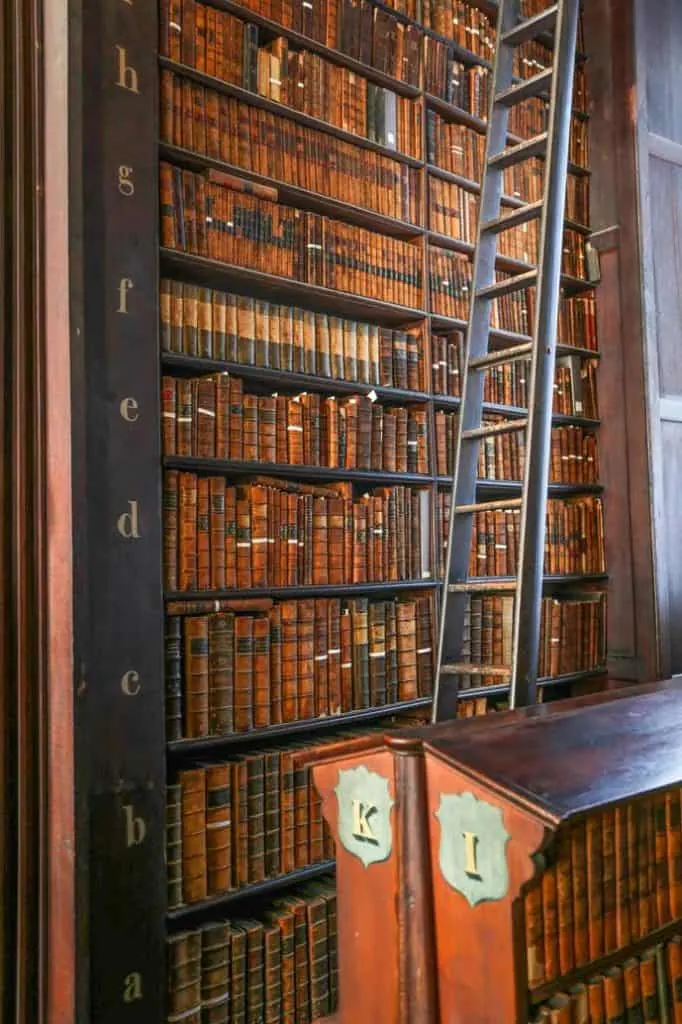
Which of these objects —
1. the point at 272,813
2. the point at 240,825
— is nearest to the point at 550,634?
the point at 272,813

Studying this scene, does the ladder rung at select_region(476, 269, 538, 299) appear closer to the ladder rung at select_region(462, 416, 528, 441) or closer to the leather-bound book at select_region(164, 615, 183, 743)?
the ladder rung at select_region(462, 416, 528, 441)

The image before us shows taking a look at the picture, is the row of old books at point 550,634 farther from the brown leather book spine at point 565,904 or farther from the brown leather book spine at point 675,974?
the brown leather book spine at point 565,904

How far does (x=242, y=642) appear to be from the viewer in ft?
7.04

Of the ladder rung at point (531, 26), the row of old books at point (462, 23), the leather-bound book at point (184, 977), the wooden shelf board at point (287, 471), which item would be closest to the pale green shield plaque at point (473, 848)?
the leather-bound book at point (184, 977)

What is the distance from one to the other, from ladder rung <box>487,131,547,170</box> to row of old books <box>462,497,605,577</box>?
105 cm

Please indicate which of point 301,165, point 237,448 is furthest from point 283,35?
point 237,448

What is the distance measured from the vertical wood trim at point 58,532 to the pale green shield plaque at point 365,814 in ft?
2.14

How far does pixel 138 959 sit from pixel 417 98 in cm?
262

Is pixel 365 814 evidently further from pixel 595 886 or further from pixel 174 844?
pixel 174 844

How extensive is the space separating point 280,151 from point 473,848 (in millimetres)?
1918

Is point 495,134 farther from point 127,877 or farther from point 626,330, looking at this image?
point 127,877

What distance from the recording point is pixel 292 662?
7.38ft

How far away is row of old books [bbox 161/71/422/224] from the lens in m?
2.15

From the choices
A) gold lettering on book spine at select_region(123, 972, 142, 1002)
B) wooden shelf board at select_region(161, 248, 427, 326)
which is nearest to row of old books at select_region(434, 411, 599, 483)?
wooden shelf board at select_region(161, 248, 427, 326)
